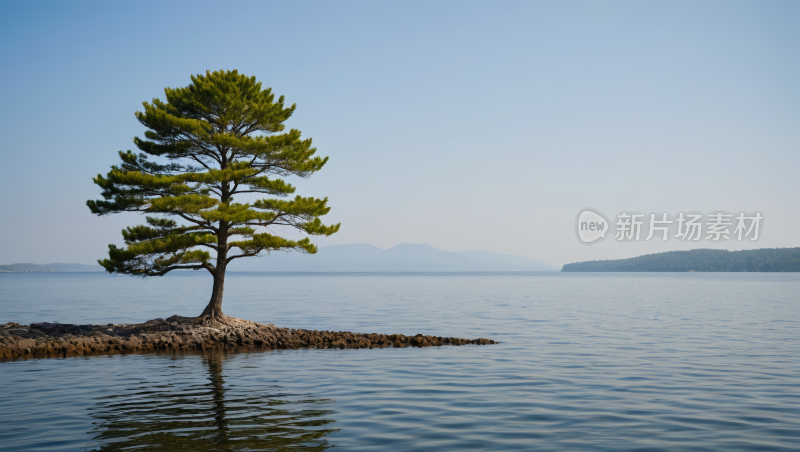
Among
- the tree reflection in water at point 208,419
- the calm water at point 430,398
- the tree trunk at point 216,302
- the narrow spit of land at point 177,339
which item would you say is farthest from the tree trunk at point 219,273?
the tree reflection in water at point 208,419

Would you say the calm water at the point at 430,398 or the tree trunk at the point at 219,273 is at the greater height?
the tree trunk at the point at 219,273

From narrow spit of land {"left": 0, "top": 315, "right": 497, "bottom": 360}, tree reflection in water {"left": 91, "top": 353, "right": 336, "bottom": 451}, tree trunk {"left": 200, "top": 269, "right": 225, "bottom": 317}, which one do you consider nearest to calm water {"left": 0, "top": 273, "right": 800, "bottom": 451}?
tree reflection in water {"left": 91, "top": 353, "right": 336, "bottom": 451}

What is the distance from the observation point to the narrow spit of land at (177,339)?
26172 mm

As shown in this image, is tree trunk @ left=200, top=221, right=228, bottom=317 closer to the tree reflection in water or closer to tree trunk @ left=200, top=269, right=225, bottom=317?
tree trunk @ left=200, top=269, right=225, bottom=317

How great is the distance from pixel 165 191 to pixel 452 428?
22.1 meters

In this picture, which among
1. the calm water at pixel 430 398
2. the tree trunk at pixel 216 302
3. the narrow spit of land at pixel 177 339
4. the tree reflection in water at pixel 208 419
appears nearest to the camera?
the tree reflection in water at pixel 208 419

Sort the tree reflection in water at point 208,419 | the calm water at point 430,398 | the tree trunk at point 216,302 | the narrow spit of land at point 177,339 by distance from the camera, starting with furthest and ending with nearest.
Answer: the tree trunk at point 216,302
the narrow spit of land at point 177,339
the calm water at point 430,398
the tree reflection in water at point 208,419

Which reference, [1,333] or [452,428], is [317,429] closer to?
[452,428]

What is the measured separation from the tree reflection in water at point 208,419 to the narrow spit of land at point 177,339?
33.6ft

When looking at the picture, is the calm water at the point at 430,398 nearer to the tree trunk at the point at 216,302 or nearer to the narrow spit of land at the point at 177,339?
the narrow spit of land at the point at 177,339

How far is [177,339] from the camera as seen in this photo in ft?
92.6

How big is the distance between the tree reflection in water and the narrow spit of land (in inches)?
403

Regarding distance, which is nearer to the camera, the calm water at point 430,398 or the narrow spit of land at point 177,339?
the calm water at point 430,398

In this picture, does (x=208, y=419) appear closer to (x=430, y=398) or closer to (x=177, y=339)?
(x=430, y=398)
